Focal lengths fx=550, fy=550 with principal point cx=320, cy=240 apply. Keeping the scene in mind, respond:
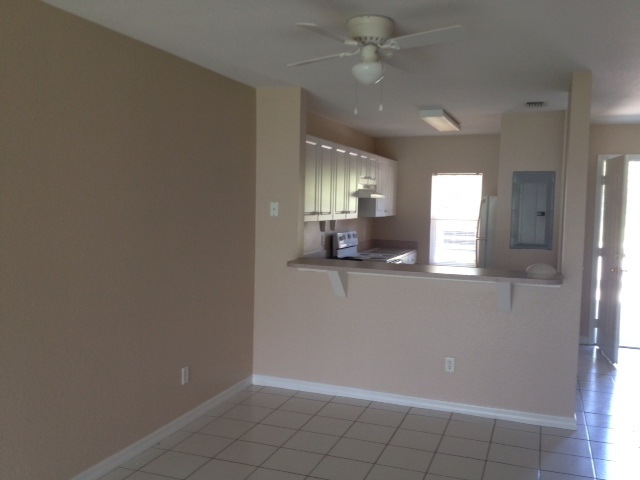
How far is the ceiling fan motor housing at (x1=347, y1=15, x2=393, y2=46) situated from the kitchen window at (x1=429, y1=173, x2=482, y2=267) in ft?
14.8

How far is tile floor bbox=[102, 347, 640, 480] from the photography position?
305 centimetres

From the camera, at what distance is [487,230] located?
582 centimetres

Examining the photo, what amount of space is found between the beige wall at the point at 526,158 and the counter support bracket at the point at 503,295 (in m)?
1.59

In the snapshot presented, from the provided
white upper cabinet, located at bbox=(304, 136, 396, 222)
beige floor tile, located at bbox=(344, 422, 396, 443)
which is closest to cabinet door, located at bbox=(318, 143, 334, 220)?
white upper cabinet, located at bbox=(304, 136, 396, 222)

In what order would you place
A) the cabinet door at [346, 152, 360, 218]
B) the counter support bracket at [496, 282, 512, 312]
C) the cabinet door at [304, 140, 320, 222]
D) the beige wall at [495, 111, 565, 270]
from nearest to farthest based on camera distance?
the counter support bracket at [496, 282, 512, 312] < the cabinet door at [304, 140, 320, 222] < the beige wall at [495, 111, 565, 270] < the cabinet door at [346, 152, 360, 218]

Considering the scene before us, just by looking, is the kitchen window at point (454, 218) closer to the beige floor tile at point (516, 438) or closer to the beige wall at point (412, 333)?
the beige wall at point (412, 333)

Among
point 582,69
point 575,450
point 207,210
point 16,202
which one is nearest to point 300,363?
point 207,210

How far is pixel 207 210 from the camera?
151 inches

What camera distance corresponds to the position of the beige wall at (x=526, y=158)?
16.6ft

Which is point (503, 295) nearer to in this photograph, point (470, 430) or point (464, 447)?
point (470, 430)

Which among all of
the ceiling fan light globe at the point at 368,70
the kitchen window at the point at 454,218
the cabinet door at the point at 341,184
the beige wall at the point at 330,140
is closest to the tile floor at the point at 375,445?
the beige wall at the point at 330,140

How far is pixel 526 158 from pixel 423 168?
6.67 feet

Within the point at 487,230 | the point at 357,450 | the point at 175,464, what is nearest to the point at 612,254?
the point at 487,230

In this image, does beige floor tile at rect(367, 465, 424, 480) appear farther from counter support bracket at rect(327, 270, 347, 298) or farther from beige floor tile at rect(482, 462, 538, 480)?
counter support bracket at rect(327, 270, 347, 298)
